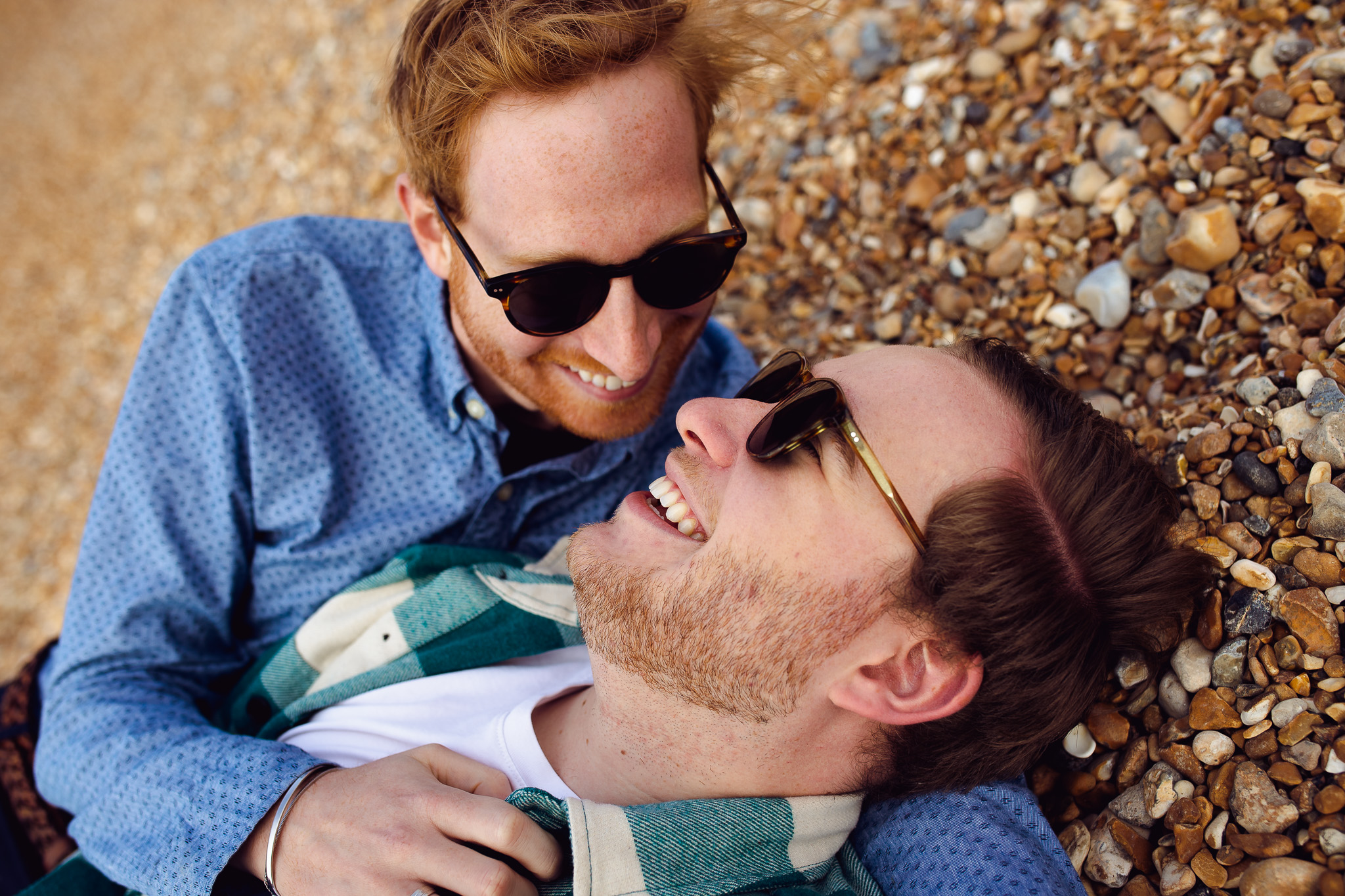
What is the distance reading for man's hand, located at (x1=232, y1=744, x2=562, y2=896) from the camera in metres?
1.86

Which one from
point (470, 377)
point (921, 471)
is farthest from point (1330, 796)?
point (470, 377)

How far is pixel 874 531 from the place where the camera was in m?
1.92

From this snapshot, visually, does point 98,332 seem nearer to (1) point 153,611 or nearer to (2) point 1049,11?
(1) point 153,611

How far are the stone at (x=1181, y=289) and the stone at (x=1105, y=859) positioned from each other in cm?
158

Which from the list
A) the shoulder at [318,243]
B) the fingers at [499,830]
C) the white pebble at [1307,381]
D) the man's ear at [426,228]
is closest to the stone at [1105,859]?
the white pebble at [1307,381]

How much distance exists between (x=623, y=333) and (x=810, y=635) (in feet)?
3.31

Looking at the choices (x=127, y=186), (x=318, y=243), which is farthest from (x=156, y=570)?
(x=127, y=186)

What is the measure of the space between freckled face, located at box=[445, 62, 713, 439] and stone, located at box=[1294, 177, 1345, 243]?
1.70m

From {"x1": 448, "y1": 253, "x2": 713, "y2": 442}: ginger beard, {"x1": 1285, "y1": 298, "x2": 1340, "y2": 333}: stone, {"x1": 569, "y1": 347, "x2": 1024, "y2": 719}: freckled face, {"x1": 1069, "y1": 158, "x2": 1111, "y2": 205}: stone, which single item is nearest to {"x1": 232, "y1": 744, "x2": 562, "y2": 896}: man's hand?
{"x1": 569, "y1": 347, "x2": 1024, "y2": 719}: freckled face

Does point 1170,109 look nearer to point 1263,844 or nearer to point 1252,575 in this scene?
point 1252,575

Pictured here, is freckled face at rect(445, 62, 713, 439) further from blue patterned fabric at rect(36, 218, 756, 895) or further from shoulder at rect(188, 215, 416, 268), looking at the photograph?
shoulder at rect(188, 215, 416, 268)

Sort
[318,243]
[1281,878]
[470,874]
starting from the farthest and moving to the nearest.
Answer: [318,243] → [470,874] → [1281,878]

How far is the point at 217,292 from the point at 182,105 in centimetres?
537

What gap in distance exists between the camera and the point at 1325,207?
2316mm
